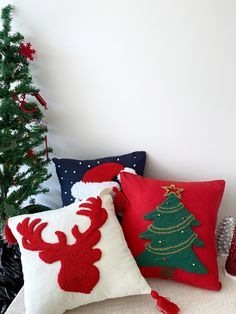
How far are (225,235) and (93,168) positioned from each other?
628mm

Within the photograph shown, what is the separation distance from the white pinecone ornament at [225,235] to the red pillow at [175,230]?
0.48ft

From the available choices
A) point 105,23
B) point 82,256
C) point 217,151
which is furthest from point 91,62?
point 82,256

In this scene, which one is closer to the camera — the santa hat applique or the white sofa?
the white sofa

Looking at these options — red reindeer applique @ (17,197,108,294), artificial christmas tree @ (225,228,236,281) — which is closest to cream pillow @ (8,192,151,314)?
red reindeer applique @ (17,197,108,294)

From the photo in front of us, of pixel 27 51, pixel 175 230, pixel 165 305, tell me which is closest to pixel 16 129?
pixel 27 51

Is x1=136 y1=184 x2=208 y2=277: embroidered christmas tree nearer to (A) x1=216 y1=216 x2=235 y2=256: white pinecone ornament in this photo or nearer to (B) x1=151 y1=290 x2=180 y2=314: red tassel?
(B) x1=151 y1=290 x2=180 y2=314: red tassel

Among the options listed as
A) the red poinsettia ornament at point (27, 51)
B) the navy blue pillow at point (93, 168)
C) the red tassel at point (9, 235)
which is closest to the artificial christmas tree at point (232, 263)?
the navy blue pillow at point (93, 168)

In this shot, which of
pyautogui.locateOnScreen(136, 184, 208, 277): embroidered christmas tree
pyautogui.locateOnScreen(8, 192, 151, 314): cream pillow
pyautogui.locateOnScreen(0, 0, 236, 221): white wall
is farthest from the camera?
pyautogui.locateOnScreen(0, 0, 236, 221): white wall

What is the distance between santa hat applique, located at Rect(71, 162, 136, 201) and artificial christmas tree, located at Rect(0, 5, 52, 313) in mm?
189

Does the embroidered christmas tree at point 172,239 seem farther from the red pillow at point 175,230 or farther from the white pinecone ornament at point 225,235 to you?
the white pinecone ornament at point 225,235

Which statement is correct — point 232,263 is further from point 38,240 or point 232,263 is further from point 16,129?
point 16,129

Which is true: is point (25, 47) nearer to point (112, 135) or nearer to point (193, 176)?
point (112, 135)

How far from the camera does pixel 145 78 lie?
1.25m

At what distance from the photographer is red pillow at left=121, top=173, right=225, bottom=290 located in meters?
1.05
